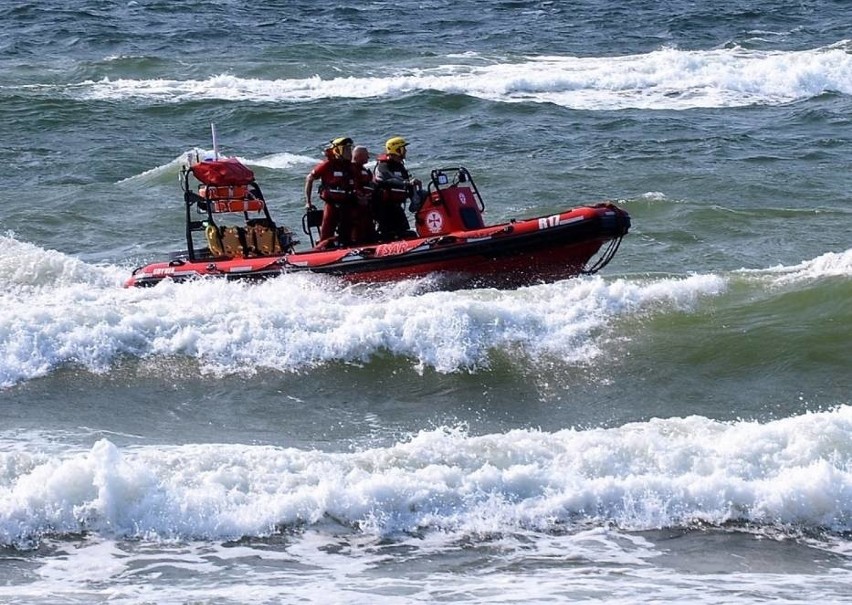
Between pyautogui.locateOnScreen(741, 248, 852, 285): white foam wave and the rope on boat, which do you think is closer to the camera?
the rope on boat

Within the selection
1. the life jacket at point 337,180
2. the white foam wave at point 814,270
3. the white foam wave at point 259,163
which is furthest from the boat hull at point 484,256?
the white foam wave at point 259,163

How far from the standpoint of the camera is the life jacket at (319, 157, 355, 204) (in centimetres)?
1184

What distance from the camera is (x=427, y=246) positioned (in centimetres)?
1147

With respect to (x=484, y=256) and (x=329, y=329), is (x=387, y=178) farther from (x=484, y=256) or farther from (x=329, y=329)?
(x=329, y=329)

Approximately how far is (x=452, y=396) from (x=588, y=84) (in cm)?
1528

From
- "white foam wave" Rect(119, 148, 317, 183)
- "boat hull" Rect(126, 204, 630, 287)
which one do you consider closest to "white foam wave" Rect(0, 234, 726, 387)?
"boat hull" Rect(126, 204, 630, 287)

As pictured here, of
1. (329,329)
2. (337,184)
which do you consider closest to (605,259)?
(337,184)

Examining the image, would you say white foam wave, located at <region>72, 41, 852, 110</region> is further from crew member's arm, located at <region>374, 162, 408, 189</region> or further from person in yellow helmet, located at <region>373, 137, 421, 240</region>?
crew member's arm, located at <region>374, 162, 408, 189</region>

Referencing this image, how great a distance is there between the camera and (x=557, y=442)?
26.6ft

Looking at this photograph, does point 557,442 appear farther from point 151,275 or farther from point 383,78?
point 383,78

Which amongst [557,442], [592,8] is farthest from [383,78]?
[557,442]

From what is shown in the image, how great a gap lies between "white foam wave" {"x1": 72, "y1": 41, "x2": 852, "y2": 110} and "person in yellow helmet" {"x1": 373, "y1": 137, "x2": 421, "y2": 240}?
10746 mm

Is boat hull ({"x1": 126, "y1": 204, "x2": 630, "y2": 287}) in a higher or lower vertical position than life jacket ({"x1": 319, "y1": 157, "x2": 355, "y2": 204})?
lower

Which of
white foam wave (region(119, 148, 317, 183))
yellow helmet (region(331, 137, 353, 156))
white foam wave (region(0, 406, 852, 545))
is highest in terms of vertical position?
yellow helmet (region(331, 137, 353, 156))
